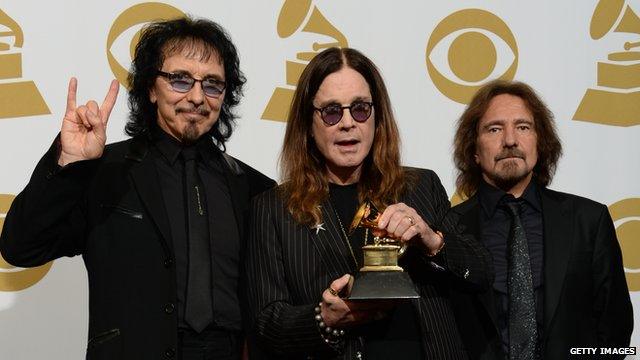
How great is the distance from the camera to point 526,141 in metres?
3.84

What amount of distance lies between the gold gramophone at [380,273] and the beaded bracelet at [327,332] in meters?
0.18

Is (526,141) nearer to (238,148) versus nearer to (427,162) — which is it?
(427,162)

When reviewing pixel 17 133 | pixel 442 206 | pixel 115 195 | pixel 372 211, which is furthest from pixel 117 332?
pixel 17 133

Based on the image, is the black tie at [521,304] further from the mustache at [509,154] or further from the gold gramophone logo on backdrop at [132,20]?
the gold gramophone logo on backdrop at [132,20]

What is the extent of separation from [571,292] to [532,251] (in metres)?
0.22

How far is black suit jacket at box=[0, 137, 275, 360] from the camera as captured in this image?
2.91 m

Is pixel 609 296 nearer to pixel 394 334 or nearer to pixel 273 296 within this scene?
pixel 394 334

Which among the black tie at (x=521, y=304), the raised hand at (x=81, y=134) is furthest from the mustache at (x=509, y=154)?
the raised hand at (x=81, y=134)

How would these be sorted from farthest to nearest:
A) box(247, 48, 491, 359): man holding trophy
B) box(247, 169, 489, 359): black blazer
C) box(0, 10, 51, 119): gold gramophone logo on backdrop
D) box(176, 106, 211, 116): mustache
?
1. box(0, 10, 51, 119): gold gramophone logo on backdrop
2. box(176, 106, 211, 116): mustache
3. box(247, 169, 489, 359): black blazer
4. box(247, 48, 491, 359): man holding trophy

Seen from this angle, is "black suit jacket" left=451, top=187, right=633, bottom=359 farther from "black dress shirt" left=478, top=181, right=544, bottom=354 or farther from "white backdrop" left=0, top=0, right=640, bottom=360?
"white backdrop" left=0, top=0, right=640, bottom=360

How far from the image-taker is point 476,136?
4.04 metres

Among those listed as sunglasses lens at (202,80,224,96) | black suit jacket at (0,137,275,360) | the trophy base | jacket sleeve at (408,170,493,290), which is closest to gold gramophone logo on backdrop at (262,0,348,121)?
sunglasses lens at (202,80,224,96)

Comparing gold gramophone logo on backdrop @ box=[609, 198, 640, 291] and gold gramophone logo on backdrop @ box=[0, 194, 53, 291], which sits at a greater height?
gold gramophone logo on backdrop @ box=[609, 198, 640, 291]

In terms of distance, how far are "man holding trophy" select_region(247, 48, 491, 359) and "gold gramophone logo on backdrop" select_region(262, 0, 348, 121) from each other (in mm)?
1207
